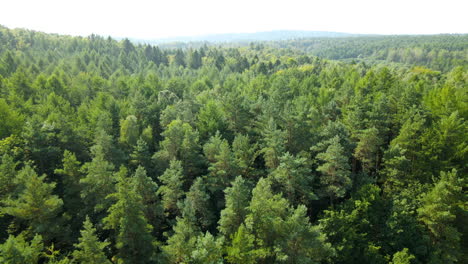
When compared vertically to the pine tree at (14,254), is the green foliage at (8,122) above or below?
above

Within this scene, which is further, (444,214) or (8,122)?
(8,122)

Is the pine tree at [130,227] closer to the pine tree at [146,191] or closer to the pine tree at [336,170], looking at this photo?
the pine tree at [146,191]

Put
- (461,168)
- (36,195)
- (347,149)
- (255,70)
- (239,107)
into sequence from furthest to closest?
(255,70), (239,107), (347,149), (461,168), (36,195)

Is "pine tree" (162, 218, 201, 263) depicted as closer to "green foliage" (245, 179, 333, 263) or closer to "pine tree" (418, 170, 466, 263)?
"green foliage" (245, 179, 333, 263)

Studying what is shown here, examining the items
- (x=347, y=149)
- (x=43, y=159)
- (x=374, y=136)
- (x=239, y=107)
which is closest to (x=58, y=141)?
(x=43, y=159)

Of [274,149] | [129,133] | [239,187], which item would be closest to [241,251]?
[239,187]

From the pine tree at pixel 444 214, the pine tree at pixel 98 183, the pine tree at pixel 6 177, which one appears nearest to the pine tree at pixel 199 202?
the pine tree at pixel 98 183

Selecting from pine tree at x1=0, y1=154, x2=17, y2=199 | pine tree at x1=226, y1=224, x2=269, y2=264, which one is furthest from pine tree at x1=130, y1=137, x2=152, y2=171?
pine tree at x1=226, y1=224, x2=269, y2=264

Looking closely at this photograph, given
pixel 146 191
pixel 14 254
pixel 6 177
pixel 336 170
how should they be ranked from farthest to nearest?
pixel 336 170 → pixel 146 191 → pixel 6 177 → pixel 14 254

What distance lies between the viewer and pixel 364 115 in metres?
38.5

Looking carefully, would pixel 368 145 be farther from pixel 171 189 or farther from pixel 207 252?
pixel 207 252

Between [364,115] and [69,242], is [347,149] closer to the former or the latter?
[364,115]

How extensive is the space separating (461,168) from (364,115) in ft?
38.7

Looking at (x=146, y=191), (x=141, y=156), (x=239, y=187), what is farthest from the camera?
(x=141, y=156)
